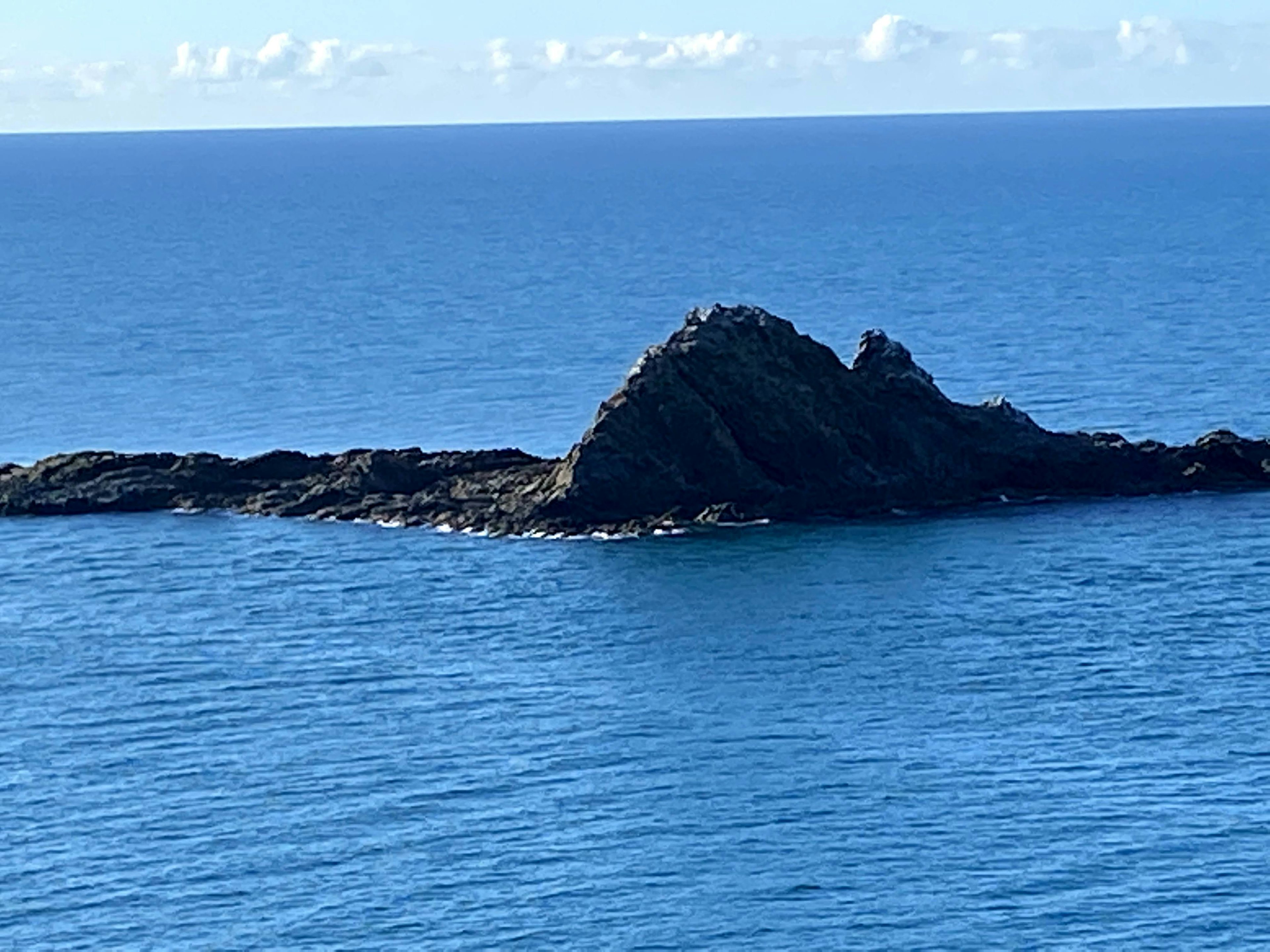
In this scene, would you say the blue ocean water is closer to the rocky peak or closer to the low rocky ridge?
the low rocky ridge

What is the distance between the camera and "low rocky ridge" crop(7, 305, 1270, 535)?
8475cm

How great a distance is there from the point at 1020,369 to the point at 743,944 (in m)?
72.3

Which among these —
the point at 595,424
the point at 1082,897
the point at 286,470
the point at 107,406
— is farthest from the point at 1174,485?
the point at 107,406

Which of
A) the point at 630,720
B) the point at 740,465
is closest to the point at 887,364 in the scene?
the point at 740,465

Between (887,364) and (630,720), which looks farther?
(887,364)

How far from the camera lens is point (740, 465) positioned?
85.4 meters

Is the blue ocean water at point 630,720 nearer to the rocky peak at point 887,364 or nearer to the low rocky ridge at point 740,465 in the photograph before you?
the low rocky ridge at point 740,465

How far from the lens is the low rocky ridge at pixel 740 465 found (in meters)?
84.8

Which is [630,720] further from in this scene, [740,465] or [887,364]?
[887,364]

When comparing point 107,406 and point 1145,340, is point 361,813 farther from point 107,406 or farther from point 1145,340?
point 1145,340

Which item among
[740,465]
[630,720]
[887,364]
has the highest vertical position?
[887,364]

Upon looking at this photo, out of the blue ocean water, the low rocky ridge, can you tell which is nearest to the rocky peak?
the low rocky ridge

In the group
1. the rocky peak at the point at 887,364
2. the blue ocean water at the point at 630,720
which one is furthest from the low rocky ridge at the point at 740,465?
the blue ocean water at the point at 630,720

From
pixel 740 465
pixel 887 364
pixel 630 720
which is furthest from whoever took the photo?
pixel 887 364
